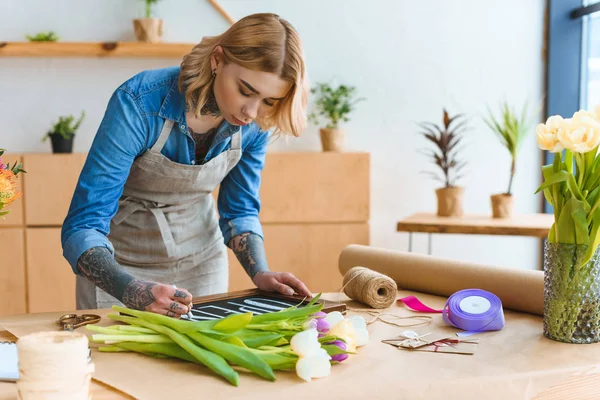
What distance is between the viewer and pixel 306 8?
4.20m

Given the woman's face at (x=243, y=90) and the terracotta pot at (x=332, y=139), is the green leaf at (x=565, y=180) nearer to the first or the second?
the woman's face at (x=243, y=90)

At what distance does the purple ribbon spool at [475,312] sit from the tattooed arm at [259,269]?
0.35m

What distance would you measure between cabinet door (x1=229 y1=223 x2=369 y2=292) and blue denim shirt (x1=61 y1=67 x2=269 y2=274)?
5.56 feet

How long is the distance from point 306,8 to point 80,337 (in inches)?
140

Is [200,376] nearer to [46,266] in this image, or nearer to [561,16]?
[46,266]

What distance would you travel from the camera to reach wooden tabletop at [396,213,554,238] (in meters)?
3.45

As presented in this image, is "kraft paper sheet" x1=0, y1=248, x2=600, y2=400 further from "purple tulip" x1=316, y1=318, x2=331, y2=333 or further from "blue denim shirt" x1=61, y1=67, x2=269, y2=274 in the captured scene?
"blue denim shirt" x1=61, y1=67, x2=269, y2=274

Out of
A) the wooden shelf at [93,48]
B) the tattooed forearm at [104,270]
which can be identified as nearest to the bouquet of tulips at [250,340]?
the tattooed forearm at [104,270]

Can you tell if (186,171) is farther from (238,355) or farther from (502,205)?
(502,205)

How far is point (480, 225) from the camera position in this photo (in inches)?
139

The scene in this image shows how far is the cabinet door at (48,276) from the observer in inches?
150

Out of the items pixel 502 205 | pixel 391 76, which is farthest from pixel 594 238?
pixel 391 76

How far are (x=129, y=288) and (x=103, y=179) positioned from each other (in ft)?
1.13

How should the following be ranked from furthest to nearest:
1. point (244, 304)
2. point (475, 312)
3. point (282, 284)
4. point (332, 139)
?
point (332, 139), point (282, 284), point (244, 304), point (475, 312)
